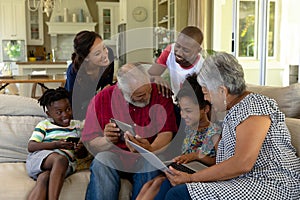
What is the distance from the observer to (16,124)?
2434mm

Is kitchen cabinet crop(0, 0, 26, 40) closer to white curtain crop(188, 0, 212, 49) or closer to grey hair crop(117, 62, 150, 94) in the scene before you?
white curtain crop(188, 0, 212, 49)

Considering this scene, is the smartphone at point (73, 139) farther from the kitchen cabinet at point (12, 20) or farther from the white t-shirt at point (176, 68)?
the kitchen cabinet at point (12, 20)

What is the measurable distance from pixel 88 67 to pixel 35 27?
7099 mm

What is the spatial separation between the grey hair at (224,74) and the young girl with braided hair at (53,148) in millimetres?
969

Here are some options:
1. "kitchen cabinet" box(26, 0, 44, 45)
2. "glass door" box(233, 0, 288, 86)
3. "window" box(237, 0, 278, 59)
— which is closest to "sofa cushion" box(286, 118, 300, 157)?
"glass door" box(233, 0, 288, 86)

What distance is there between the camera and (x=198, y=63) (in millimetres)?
2430

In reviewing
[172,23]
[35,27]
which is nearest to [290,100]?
[172,23]

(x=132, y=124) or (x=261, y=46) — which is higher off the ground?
(x=261, y=46)

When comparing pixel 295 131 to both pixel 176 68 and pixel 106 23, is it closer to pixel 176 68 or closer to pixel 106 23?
pixel 176 68

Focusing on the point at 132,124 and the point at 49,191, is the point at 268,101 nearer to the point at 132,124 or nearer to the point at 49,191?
the point at 132,124

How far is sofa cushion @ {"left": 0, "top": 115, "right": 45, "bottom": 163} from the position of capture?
92.5 inches

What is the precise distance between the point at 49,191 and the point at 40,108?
0.82 metres

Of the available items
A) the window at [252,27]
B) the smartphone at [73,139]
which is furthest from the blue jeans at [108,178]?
the window at [252,27]

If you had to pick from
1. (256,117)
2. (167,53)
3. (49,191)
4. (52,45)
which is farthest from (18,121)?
(52,45)
